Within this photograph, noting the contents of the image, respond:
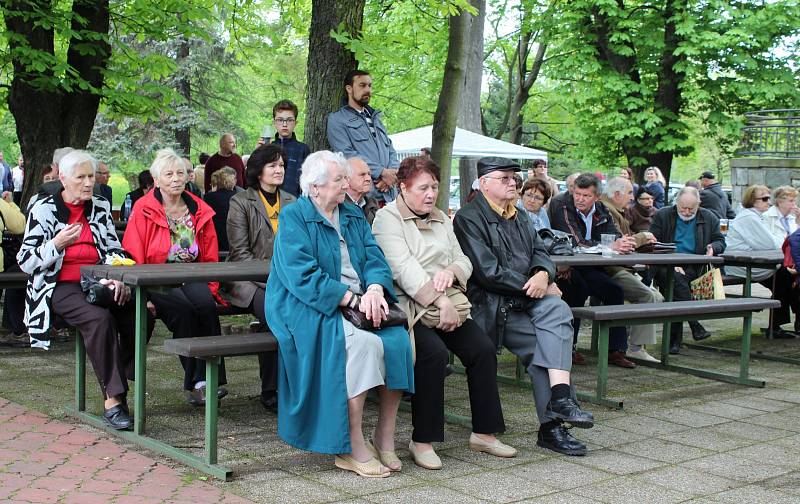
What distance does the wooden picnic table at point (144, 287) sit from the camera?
525 centimetres

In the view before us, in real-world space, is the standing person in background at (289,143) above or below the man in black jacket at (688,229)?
above

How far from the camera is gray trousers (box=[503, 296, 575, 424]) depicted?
5789 mm

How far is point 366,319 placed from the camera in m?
5.14

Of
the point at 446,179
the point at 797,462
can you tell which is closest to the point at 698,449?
the point at 797,462

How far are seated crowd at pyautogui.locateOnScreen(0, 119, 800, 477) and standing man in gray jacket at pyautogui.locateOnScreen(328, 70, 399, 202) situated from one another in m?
0.53

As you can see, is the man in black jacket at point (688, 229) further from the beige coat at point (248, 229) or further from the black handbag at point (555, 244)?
the beige coat at point (248, 229)

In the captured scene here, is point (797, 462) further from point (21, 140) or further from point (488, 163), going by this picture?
point (21, 140)

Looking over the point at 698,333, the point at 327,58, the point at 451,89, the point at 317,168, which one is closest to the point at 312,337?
the point at 317,168

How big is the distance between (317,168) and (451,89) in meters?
4.84

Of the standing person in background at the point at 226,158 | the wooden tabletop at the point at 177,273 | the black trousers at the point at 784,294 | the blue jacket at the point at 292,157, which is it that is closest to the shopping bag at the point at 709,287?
the black trousers at the point at 784,294

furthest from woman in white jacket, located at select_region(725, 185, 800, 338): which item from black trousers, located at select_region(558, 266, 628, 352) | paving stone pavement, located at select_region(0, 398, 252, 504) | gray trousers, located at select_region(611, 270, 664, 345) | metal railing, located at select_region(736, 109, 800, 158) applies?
metal railing, located at select_region(736, 109, 800, 158)

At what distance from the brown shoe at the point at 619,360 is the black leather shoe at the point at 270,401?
3387mm

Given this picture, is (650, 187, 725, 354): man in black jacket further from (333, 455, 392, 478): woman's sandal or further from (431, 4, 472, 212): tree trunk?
(333, 455, 392, 478): woman's sandal

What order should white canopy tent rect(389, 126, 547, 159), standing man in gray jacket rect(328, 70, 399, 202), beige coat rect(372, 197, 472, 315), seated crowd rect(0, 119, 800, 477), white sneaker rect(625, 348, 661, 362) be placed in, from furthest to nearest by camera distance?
white canopy tent rect(389, 126, 547, 159) < white sneaker rect(625, 348, 661, 362) < standing man in gray jacket rect(328, 70, 399, 202) < beige coat rect(372, 197, 472, 315) < seated crowd rect(0, 119, 800, 477)
